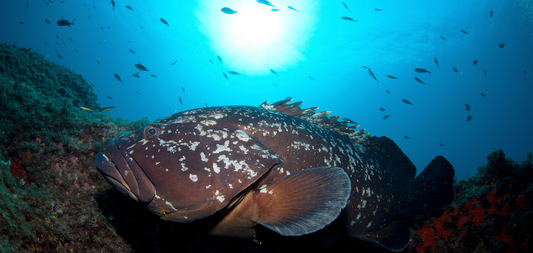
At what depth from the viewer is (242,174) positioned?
1.76 meters

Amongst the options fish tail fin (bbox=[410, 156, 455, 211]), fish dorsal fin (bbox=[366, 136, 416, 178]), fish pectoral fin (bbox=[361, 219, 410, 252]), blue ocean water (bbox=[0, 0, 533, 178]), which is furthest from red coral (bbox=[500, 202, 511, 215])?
blue ocean water (bbox=[0, 0, 533, 178])

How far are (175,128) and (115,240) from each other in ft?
7.17

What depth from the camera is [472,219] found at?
3.25 meters

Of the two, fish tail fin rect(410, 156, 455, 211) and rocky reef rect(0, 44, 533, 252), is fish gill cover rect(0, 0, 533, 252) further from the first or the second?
fish tail fin rect(410, 156, 455, 211)

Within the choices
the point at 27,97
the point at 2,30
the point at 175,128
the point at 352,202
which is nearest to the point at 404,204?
the point at 352,202

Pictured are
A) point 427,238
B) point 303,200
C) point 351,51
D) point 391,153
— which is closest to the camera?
point 303,200

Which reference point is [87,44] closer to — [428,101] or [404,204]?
[404,204]

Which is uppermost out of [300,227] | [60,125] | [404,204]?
[300,227]

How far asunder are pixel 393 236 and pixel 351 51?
61.0m

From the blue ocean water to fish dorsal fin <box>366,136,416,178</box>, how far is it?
23623mm

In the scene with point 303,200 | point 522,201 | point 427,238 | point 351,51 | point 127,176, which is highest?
point 351,51

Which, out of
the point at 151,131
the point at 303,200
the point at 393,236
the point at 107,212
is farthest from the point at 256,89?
the point at 303,200

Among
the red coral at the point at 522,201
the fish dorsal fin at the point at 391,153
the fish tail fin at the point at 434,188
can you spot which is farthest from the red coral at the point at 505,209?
the fish dorsal fin at the point at 391,153

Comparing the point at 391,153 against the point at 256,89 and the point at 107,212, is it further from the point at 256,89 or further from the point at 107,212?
the point at 256,89
